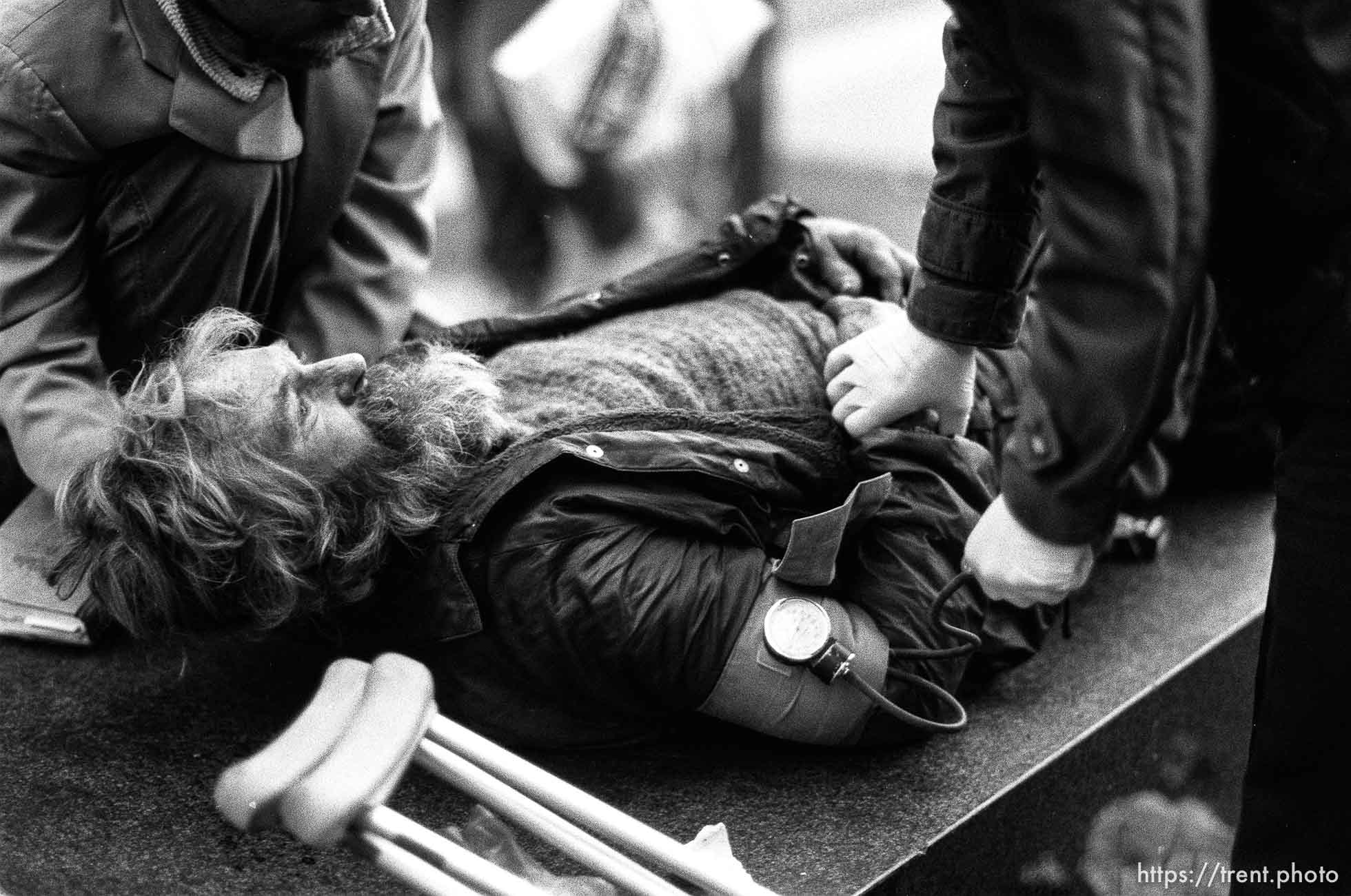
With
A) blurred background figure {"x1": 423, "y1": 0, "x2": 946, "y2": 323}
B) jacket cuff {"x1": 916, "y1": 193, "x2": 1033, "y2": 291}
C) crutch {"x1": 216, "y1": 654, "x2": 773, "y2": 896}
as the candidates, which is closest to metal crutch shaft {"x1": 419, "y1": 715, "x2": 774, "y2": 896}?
crutch {"x1": 216, "y1": 654, "x2": 773, "y2": 896}

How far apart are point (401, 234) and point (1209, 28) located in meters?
2.03

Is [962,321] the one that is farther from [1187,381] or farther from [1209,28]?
[1187,381]

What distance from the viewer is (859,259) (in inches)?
108

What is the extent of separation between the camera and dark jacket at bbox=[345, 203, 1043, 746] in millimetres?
2115

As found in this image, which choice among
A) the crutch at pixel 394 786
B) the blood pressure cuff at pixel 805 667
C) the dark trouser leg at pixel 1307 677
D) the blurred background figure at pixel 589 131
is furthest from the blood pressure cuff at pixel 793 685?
the blurred background figure at pixel 589 131

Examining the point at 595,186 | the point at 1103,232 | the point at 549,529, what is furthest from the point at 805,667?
the point at 595,186

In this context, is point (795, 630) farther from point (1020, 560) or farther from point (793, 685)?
point (1020, 560)

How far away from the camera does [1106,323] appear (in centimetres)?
140

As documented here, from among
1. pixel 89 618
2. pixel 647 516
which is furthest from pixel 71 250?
pixel 647 516

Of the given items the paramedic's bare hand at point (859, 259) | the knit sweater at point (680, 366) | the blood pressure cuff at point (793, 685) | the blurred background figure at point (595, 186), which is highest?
the knit sweater at point (680, 366)

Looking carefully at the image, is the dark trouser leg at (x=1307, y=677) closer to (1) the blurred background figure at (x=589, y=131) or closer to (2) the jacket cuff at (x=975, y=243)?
(2) the jacket cuff at (x=975, y=243)

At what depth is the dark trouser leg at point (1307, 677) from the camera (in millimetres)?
1562

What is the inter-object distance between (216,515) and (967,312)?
3.55 feet

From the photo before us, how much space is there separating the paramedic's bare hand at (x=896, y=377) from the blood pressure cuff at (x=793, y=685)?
29 centimetres
